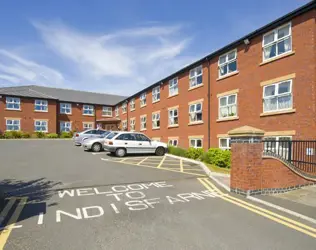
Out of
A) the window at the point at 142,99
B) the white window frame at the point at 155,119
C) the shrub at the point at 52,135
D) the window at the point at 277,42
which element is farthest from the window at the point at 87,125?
the window at the point at 277,42

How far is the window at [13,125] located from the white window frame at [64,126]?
6607mm

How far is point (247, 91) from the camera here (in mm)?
15523

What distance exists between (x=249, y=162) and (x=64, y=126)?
40299 mm

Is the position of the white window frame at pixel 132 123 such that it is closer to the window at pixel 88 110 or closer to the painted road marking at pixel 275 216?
the window at pixel 88 110

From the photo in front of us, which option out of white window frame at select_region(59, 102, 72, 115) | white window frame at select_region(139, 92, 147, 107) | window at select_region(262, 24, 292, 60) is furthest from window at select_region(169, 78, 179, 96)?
white window frame at select_region(59, 102, 72, 115)

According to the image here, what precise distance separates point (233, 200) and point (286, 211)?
1.41 m

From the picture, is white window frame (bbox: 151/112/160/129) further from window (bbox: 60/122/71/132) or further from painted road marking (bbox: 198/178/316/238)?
window (bbox: 60/122/71/132)

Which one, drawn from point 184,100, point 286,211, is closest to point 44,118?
point 184,100

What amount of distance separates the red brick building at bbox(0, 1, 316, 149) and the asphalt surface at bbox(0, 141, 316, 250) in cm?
654

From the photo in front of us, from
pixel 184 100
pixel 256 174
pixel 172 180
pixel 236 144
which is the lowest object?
pixel 172 180

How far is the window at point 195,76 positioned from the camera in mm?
20359

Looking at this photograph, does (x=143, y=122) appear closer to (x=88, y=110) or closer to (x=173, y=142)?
(x=173, y=142)

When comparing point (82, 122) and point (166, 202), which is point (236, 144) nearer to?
point (166, 202)

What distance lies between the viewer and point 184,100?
72.9 ft
